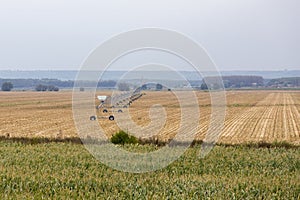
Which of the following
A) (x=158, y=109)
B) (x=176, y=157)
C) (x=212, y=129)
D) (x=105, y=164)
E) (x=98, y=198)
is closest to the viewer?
(x=98, y=198)

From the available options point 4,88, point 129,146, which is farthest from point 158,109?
point 4,88

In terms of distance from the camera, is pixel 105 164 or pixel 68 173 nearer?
pixel 68 173

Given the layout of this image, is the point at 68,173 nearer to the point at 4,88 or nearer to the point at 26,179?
the point at 26,179

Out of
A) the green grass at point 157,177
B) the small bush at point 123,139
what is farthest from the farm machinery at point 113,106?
the green grass at point 157,177

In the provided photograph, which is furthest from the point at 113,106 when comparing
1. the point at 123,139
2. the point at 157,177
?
the point at 157,177

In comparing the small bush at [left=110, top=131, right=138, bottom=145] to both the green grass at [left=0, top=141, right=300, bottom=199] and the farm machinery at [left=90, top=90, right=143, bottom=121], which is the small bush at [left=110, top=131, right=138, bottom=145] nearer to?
the green grass at [left=0, top=141, right=300, bottom=199]

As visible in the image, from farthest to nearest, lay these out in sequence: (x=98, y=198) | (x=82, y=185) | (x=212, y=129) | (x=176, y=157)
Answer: (x=212, y=129)
(x=176, y=157)
(x=82, y=185)
(x=98, y=198)

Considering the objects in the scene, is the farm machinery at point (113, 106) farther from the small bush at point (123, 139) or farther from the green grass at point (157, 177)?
the green grass at point (157, 177)

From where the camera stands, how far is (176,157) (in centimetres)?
1898

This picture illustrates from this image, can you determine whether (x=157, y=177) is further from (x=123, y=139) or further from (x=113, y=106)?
(x=113, y=106)

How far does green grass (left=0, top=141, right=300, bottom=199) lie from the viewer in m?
11.9

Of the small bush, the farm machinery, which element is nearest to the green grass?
the small bush

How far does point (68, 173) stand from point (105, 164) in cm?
260

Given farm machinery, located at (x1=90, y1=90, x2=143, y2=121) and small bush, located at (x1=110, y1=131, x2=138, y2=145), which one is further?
farm machinery, located at (x1=90, y1=90, x2=143, y2=121)
